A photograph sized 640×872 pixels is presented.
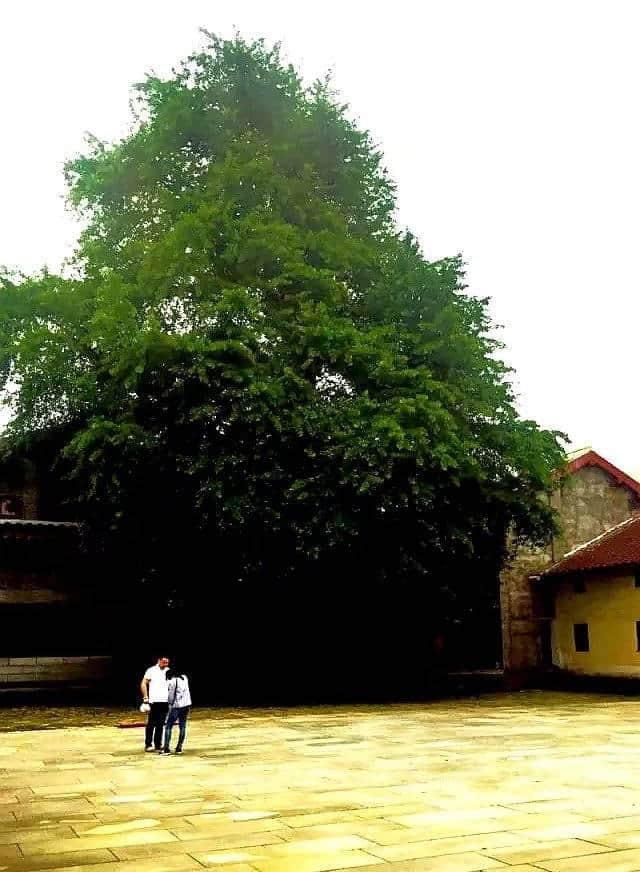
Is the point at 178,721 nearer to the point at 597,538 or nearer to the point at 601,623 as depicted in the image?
the point at 601,623

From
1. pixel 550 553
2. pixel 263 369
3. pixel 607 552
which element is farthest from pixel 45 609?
pixel 607 552

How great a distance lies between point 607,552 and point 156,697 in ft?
69.6

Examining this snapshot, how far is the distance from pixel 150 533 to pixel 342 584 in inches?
219

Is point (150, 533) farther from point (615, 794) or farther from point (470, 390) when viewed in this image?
point (615, 794)

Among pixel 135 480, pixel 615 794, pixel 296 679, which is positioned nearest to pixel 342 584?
pixel 296 679

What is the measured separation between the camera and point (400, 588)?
27984 millimetres

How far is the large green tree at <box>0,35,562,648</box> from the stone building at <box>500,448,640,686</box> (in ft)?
21.1

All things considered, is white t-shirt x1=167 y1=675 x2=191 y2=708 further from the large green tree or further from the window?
the window

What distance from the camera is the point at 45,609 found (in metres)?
30.6

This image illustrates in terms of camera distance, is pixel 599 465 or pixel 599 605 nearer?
pixel 599 605

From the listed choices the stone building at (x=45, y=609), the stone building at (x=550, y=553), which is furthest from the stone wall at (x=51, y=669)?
the stone building at (x=550, y=553)

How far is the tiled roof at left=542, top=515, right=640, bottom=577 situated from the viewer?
31344mm

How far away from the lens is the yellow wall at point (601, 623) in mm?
31277

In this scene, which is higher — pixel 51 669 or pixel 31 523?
pixel 31 523
